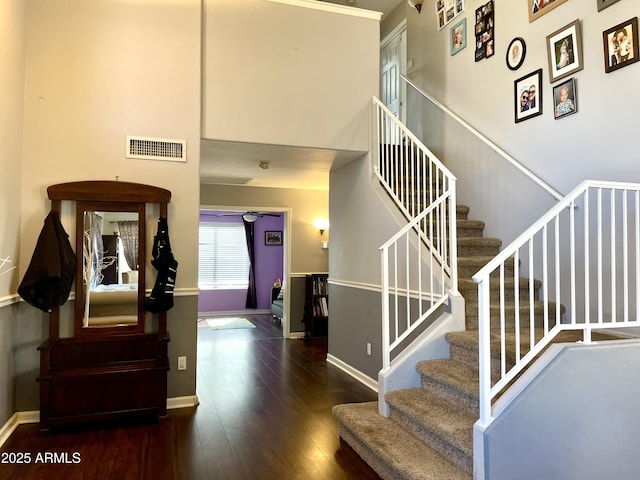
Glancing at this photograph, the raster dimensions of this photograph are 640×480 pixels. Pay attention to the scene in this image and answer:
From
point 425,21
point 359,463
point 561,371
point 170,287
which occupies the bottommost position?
point 359,463

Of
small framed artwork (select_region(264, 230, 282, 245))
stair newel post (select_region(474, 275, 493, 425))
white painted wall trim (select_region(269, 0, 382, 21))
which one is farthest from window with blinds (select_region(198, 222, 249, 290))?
stair newel post (select_region(474, 275, 493, 425))

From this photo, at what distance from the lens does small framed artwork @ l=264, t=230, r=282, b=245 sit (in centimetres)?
995

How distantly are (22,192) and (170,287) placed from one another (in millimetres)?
1328

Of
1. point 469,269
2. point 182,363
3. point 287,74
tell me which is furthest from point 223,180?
point 469,269

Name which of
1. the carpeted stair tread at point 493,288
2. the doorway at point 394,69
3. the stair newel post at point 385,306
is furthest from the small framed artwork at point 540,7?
the stair newel post at point 385,306

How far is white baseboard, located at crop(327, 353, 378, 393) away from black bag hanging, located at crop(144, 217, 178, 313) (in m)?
2.04

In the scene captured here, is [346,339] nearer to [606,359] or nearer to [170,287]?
[170,287]

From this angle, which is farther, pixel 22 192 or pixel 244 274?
pixel 244 274

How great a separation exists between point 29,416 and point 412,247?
10.9 ft

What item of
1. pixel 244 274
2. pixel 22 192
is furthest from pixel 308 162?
pixel 244 274

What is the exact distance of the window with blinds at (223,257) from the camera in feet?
31.7

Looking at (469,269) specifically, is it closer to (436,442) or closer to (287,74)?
(436,442)

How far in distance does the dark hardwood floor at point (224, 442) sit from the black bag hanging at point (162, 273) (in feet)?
2.98

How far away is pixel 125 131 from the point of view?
3.64m
